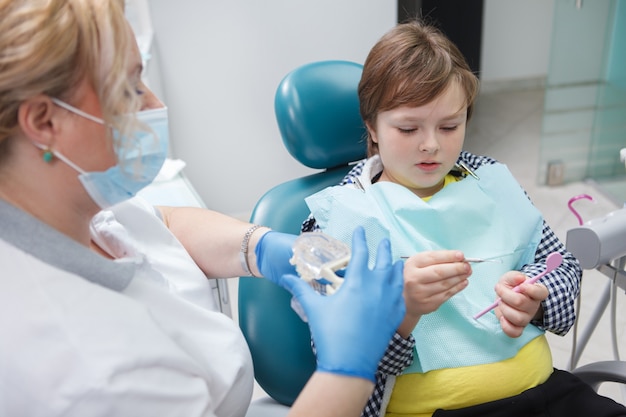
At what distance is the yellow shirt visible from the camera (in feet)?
3.88

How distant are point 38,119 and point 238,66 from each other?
211 centimetres

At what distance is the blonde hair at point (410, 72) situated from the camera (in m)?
1.29

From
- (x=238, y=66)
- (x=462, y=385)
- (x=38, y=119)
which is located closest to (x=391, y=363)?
(x=462, y=385)

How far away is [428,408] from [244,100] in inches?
79.4

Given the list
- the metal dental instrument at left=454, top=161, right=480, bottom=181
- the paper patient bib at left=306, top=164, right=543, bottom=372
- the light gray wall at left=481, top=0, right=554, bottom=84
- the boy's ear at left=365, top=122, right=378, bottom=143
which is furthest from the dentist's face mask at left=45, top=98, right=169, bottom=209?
the light gray wall at left=481, top=0, right=554, bottom=84

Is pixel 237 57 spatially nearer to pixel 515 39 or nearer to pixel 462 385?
pixel 462 385

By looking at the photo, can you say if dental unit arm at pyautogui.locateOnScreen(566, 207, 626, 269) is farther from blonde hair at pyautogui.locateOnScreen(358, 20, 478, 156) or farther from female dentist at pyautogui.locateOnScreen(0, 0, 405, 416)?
female dentist at pyautogui.locateOnScreen(0, 0, 405, 416)

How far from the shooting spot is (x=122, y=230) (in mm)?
1123

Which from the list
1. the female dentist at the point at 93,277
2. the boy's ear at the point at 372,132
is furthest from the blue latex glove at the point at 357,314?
the boy's ear at the point at 372,132

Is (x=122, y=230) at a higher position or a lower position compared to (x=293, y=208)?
higher

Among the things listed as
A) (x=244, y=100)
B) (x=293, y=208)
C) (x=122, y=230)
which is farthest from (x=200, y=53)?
(x=122, y=230)

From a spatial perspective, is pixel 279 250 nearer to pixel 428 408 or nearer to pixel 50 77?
pixel 428 408

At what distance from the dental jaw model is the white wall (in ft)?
6.36

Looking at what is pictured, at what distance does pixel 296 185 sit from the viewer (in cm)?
151
